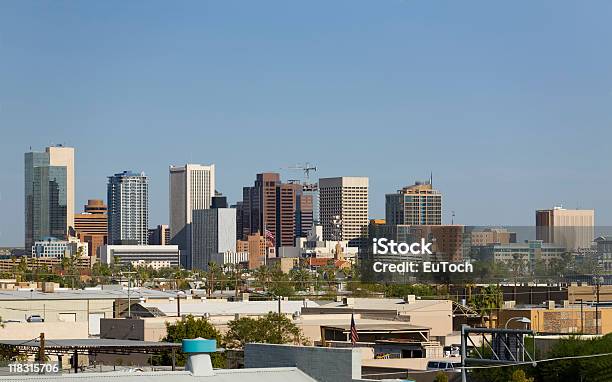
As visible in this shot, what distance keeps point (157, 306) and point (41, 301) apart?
34.4ft

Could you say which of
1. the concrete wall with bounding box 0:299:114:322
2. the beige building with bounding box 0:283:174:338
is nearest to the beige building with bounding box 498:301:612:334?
the beige building with bounding box 0:283:174:338

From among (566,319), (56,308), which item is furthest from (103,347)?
(56,308)

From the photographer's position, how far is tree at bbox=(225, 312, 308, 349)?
87.1 metres

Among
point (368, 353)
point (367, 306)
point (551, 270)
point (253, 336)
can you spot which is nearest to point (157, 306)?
point (367, 306)

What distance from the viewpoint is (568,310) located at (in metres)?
106

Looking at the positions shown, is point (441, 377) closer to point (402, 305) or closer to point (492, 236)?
point (402, 305)

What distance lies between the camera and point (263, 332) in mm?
88312

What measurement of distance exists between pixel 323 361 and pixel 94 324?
71265mm

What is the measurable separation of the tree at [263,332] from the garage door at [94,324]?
36.4 feet

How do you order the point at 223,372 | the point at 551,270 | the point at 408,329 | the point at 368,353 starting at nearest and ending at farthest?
the point at 223,372
the point at 368,353
the point at 408,329
the point at 551,270

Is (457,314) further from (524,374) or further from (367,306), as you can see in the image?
(524,374)

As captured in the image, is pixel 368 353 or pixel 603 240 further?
pixel 603 240

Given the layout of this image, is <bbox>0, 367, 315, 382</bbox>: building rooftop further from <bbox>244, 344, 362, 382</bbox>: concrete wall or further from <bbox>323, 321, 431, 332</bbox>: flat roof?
<bbox>323, 321, 431, 332</bbox>: flat roof

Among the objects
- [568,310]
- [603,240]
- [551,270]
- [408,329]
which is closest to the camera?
[408,329]
